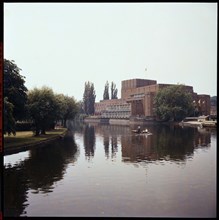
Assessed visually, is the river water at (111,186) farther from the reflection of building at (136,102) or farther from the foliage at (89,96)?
the foliage at (89,96)

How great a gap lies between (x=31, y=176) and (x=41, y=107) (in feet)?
86.4

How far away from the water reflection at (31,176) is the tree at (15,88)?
9379 millimetres

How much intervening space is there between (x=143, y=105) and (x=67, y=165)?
119282 millimetres

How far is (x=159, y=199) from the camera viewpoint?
46.0 ft

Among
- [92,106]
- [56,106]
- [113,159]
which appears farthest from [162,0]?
[92,106]

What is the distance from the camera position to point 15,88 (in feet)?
115

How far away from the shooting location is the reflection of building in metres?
135

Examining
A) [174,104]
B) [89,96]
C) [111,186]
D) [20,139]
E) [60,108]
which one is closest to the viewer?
[111,186]

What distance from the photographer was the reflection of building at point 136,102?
135m

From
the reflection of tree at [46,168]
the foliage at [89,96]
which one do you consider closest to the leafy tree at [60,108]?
the reflection of tree at [46,168]

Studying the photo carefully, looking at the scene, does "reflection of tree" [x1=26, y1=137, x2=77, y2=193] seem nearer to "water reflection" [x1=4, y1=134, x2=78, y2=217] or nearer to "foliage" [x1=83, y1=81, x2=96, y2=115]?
"water reflection" [x1=4, y1=134, x2=78, y2=217]

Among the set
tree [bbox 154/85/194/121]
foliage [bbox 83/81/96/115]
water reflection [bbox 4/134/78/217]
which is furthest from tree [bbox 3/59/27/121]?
foliage [bbox 83/81/96/115]

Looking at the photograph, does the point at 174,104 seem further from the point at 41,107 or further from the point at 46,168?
the point at 46,168

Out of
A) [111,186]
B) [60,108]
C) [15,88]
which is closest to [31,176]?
[111,186]
